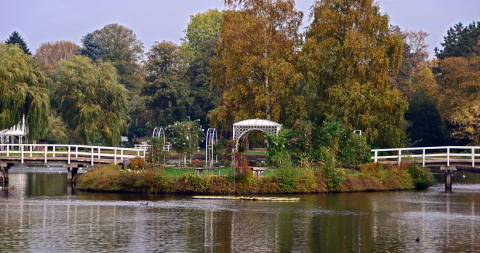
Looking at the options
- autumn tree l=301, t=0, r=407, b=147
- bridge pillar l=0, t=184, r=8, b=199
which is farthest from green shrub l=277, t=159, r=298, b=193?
bridge pillar l=0, t=184, r=8, b=199

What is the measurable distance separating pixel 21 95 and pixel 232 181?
2034 cm

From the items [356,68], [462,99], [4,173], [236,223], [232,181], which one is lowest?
[236,223]

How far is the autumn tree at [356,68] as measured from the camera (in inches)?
1825

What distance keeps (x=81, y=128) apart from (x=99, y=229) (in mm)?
35136

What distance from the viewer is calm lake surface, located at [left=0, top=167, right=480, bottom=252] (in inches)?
810

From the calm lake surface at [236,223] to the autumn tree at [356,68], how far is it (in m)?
10.9

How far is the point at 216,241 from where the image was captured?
838 inches

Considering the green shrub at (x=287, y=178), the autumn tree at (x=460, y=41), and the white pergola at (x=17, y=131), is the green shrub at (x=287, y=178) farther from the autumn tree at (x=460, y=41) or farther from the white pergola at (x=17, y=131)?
the autumn tree at (x=460, y=41)

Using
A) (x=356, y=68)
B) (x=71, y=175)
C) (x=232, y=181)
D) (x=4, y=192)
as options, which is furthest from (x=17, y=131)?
(x=356, y=68)

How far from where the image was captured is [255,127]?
143 ft

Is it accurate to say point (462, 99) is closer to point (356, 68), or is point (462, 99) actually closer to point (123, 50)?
point (356, 68)

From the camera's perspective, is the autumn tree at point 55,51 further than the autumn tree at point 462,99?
Yes

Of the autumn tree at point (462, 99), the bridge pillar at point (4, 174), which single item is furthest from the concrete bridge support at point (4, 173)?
the autumn tree at point (462, 99)

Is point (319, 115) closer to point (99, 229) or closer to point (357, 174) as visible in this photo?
point (357, 174)
